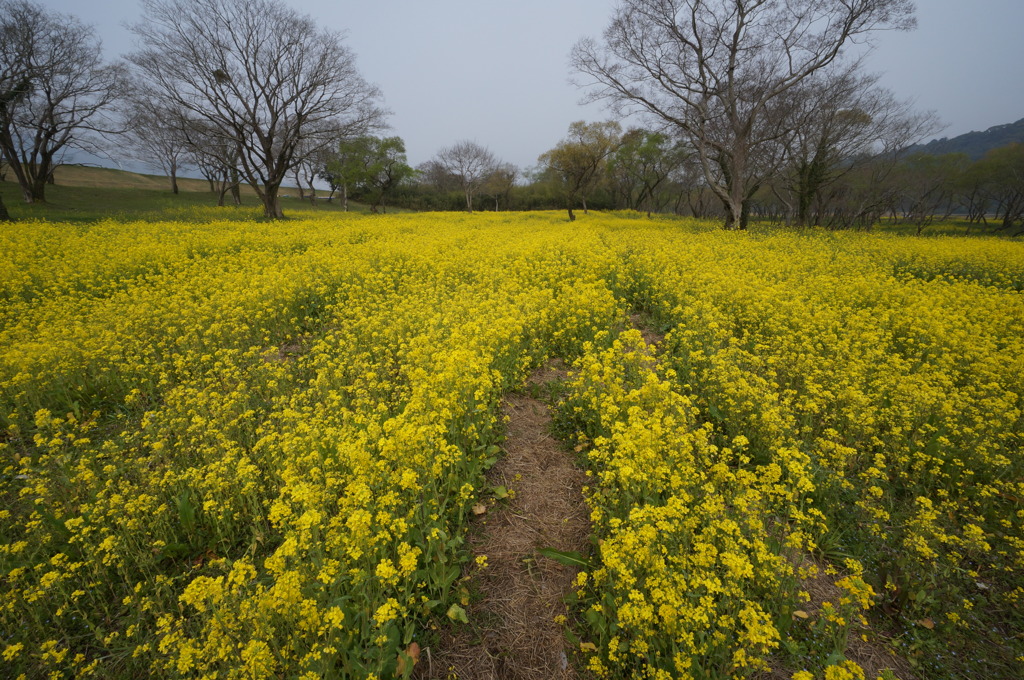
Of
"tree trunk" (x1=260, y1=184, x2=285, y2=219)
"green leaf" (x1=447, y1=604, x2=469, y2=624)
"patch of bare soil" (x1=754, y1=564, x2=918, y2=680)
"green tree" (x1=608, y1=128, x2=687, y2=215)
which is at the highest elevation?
"green tree" (x1=608, y1=128, x2=687, y2=215)

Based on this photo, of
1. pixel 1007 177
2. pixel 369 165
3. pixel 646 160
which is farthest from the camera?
pixel 369 165

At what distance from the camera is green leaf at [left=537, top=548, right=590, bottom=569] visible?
10.6 feet

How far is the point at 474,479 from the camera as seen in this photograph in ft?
12.9

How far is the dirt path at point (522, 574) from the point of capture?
8.78 ft

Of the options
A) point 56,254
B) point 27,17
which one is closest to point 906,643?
point 56,254

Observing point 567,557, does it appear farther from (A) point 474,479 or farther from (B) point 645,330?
(B) point 645,330

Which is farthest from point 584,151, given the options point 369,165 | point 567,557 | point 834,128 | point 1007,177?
point 1007,177

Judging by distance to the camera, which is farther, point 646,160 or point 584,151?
point 646,160

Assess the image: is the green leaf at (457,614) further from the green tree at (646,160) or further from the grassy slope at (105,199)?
the green tree at (646,160)

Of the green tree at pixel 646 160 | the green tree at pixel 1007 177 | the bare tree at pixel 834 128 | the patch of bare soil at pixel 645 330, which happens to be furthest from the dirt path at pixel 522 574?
the green tree at pixel 1007 177

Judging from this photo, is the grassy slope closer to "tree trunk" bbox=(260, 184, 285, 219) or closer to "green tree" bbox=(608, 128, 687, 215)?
"tree trunk" bbox=(260, 184, 285, 219)

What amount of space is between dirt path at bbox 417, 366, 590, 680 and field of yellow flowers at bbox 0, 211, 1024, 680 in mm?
192

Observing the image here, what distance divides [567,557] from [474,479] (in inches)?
45.7

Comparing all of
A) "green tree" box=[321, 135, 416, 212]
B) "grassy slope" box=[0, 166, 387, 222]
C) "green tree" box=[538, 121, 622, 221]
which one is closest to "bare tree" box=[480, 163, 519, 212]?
"green tree" box=[321, 135, 416, 212]
